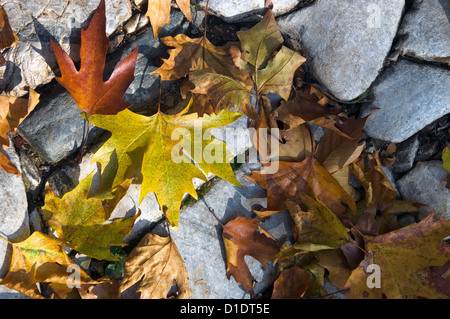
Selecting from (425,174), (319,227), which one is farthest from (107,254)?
(425,174)

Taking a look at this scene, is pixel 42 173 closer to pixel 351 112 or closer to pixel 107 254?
pixel 107 254

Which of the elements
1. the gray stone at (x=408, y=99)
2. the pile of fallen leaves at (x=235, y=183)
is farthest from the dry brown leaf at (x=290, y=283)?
the gray stone at (x=408, y=99)

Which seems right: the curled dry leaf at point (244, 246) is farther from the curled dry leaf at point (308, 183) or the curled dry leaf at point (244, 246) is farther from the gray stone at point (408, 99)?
the gray stone at point (408, 99)

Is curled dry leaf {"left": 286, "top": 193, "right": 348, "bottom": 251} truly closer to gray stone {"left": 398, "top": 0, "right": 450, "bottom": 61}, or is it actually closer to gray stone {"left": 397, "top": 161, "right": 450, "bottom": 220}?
gray stone {"left": 397, "top": 161, "right": 450, "bottom": 220}

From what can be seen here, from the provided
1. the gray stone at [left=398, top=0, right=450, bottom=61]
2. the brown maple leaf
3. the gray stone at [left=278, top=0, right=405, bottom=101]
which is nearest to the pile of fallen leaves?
the brown maple leaf

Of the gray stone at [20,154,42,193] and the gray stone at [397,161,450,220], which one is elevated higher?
Result: the gray stone at [20,154,42,193]
